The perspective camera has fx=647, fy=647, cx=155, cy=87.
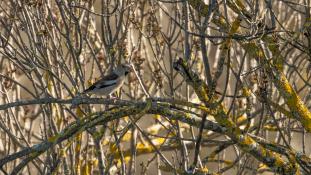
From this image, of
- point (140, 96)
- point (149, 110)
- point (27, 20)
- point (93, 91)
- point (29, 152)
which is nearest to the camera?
point (29, 152)

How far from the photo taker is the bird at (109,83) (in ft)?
26.7

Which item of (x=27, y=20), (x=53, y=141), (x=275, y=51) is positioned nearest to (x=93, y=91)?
(x=27, y=20)

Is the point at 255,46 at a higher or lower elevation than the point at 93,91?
higher

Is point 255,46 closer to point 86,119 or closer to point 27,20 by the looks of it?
point 86,119

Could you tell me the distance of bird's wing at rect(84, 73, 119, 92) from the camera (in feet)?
26.6

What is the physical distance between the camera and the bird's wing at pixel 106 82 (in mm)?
8109

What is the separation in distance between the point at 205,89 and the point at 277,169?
0.84 meters

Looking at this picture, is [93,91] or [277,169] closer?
[277,169]

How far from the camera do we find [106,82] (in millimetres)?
8438

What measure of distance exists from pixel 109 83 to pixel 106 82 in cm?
6

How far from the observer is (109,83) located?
334 inches

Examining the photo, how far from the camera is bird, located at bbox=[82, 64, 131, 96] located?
26.7 feet

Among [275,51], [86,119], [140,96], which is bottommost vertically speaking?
[140,96]

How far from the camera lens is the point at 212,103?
Answer: 5.03 m
